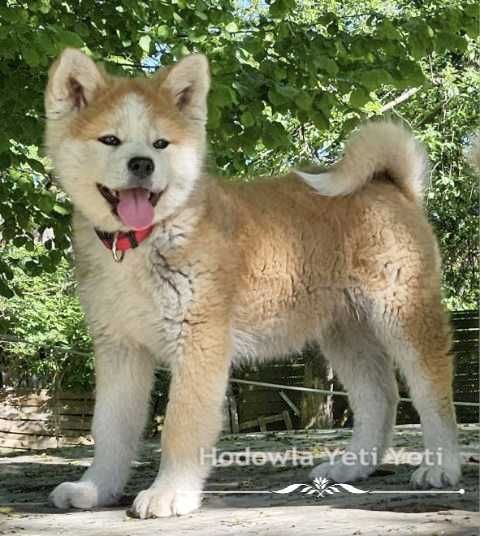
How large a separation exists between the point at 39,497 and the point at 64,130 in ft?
5.99

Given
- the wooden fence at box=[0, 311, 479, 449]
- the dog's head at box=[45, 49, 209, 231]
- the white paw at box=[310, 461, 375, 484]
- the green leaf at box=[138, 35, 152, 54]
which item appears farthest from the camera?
the wooden fence at box=[0, 311, 479, 449]

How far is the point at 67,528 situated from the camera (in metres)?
3.62

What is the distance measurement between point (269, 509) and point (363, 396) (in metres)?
1.31

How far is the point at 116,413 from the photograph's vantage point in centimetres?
445

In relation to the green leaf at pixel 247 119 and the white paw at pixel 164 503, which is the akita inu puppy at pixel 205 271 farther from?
the green leaf at pixel 247 119

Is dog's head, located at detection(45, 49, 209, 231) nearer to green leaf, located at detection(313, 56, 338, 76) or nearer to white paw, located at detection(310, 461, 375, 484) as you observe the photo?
white paw, located at detection(310, 461, 375, 484)

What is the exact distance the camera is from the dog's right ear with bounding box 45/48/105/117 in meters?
4.36

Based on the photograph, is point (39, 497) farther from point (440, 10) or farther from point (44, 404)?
point (44, 404)

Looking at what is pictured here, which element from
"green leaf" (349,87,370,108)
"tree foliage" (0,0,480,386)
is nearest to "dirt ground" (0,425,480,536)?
"tree foliage" (0,0,480,386)

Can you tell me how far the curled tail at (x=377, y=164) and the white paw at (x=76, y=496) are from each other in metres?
1.91

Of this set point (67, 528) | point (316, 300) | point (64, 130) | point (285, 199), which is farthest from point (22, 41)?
point (67, 528)

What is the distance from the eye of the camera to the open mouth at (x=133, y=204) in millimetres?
Answer: 4188

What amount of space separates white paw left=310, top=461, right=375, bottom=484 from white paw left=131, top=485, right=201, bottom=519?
0.98 metres

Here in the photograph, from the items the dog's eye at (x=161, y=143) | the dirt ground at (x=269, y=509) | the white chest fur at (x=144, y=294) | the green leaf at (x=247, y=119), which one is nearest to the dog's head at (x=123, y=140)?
the dog's eye at (x=161, y=143)
